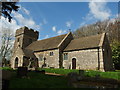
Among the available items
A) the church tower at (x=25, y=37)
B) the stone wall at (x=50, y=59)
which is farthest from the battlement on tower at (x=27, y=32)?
the stone wall at (x=50, y=59)

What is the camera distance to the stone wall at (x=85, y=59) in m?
21.9

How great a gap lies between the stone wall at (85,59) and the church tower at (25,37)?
1861cm

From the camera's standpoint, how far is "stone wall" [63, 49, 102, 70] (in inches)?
864

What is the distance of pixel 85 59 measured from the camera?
75.6 feet

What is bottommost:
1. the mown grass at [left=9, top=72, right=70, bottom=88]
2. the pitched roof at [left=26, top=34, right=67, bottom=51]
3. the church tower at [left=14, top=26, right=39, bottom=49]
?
the mown grass at [left=9, top=72, right=70, bottom=88]

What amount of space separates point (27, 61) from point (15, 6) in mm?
16674

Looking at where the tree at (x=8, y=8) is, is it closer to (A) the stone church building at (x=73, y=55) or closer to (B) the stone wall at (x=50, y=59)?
(A) the stone church building at (x=73, y=55)


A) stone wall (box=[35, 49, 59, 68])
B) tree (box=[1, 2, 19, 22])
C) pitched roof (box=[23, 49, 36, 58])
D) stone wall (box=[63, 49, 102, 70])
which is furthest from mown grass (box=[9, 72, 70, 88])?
pitched roof (box=[23, 49, 36, 58])

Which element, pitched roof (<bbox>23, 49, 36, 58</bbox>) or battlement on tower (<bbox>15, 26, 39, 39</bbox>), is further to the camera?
battlement on tower (<bbox>15, 26, 39, 39</bbox>)

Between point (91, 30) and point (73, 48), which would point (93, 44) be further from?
point (91, 30)

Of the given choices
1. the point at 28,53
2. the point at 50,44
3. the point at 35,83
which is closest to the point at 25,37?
the point at 28,53

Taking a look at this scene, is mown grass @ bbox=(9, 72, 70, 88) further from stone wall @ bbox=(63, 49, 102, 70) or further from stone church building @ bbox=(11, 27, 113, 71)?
stone wall @ bbox=(63, 49, 102, 70)

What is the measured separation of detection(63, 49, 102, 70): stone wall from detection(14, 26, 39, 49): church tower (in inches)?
733

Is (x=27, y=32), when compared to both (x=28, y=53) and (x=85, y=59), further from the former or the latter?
(x=85, y=59)
